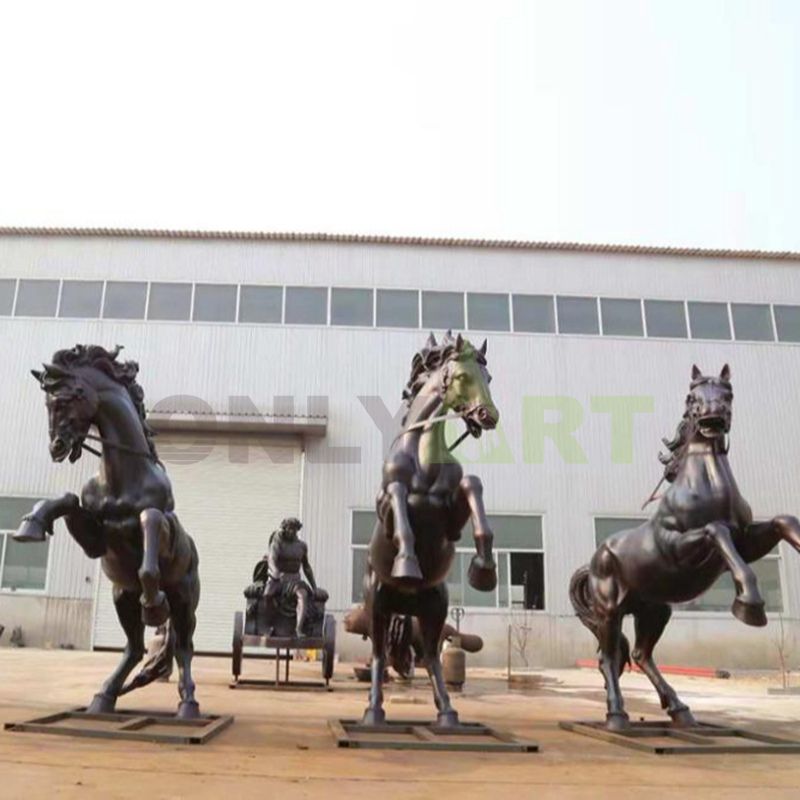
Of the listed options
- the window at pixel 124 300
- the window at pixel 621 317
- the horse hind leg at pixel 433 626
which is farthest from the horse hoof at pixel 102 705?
the window at pixel 621 317

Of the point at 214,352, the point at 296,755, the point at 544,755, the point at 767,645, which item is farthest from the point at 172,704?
the point at 767,645

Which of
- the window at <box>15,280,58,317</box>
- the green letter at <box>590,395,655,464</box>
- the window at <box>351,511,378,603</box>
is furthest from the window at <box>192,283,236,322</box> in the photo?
the green letter at <box>590,395,655,464</box>

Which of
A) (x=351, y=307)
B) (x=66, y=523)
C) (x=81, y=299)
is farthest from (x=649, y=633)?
(x=81, y=299)

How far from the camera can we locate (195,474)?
18.1m

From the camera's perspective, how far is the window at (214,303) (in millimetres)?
18594

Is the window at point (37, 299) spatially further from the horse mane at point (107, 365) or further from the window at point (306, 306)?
the horse mane at point (107, 365)

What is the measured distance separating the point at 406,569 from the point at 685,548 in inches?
69.4

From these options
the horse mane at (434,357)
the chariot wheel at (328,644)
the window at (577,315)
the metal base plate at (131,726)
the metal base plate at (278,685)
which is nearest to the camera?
the metal base plate at (131,726)

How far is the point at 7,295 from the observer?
1889 cm

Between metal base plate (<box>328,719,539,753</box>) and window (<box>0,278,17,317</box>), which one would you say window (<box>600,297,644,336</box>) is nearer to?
window (<box>0,278,17,317</box>)

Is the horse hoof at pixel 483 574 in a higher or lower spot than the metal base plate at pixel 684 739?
higher

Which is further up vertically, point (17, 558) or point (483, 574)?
point (17, 558)

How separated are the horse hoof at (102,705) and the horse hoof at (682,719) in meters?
3.52

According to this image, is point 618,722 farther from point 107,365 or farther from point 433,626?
point 107,365
